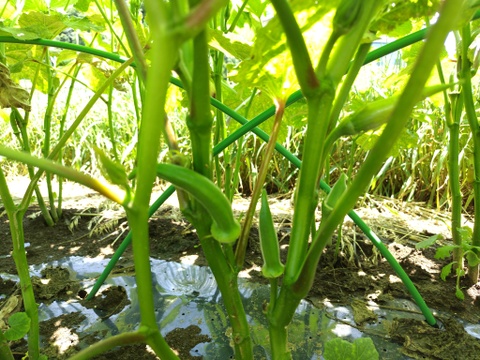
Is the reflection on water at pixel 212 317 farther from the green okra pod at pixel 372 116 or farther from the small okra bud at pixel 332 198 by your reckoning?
the green okra pod at pixel 372 116

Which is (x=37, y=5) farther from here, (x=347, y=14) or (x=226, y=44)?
(x=347, y=14)

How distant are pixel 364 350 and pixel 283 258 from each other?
0.92 m

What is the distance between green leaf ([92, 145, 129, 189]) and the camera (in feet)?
1.02

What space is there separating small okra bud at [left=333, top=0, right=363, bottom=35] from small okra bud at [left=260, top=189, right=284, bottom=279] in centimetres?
20

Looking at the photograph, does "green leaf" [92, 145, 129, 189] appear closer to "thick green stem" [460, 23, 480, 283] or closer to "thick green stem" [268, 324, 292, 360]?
"thick green stem" [268, 324, 292, 360]

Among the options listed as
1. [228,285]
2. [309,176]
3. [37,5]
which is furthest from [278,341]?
[37,5]

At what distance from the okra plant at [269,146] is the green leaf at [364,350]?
0.11m

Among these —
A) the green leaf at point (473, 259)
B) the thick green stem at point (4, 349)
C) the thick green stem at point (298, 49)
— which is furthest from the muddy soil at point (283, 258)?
the thick green stem at point (298, 49)

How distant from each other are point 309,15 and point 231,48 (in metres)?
0.29

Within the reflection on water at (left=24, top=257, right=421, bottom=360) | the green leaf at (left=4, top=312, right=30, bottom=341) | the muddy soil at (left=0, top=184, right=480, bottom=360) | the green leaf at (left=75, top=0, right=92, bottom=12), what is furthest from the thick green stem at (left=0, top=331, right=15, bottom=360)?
the green leaf at (left=75, top=0, right=92, bottom=12)

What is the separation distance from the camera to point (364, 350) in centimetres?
50

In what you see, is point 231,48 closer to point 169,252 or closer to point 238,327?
point 238,327

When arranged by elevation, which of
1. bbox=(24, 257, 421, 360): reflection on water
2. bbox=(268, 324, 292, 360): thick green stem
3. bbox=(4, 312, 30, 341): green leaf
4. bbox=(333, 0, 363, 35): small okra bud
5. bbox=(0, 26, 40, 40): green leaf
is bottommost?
bbox=(24, 257, 421, 360): reflection on water

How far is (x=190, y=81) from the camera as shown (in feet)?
1.11
